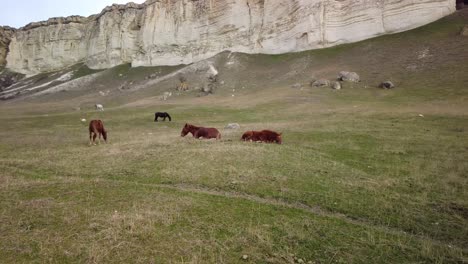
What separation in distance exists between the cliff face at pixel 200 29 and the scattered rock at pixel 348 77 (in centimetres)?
1839

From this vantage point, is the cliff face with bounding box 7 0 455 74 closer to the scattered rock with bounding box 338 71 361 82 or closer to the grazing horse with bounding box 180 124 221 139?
the scattered rock with bounding box 338 71 361 82

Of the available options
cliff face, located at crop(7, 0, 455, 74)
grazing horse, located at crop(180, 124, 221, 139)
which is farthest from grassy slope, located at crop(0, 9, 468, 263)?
cliff face, located at crop(7, 0, 455, 74)

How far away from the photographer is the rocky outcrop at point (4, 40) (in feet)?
385

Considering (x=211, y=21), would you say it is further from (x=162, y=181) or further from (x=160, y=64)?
(x=162, y=181)

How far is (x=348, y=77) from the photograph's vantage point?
4562 cm

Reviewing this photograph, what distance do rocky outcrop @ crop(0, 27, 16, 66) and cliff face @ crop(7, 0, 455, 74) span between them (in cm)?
533

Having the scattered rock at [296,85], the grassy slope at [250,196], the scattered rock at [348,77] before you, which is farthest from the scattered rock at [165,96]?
the grassy slope at [250,196]

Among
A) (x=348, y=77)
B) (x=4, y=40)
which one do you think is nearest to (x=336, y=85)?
(x=348, y=77)

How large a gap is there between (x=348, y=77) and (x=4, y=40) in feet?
404

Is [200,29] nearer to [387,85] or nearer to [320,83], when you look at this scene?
[320,83]

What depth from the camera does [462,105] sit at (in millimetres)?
28562

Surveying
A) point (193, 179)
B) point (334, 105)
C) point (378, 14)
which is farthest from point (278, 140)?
point (378, 14)

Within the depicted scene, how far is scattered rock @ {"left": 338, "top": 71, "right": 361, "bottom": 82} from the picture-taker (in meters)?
45.2

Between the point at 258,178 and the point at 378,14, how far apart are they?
57.8 meters
